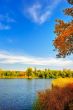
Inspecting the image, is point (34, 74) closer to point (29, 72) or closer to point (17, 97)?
point (29, 72)

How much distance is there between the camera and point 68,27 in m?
23.3

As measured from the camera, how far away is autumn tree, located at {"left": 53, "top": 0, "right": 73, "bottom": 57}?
23.0 meters

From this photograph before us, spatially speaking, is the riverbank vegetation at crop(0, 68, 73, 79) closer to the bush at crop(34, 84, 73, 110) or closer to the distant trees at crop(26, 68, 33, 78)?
the distant trees at crop(26, 68, 33, 78)

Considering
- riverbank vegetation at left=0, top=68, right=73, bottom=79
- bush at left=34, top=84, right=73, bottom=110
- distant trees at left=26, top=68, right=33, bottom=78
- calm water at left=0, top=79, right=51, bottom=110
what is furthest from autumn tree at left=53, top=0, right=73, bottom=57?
distant trees at left=26, top=68, right=33, bottom=78

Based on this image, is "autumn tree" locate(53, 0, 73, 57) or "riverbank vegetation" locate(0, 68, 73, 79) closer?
"autumn tree" locate(53, 0, 73, 57)

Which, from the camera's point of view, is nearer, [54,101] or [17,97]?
[54,101]

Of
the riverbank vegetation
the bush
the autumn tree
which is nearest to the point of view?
the bush

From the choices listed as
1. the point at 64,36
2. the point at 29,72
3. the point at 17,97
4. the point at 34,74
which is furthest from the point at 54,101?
the point at 34,74

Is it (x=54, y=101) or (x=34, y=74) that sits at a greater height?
(x=34, y=74)

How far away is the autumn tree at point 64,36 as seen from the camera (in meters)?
23.0

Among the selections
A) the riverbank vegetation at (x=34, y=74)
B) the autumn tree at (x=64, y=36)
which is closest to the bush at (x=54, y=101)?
the autumn tree at (x=64, y=36)

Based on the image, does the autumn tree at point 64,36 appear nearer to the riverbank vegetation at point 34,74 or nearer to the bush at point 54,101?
the bush at point 54,101

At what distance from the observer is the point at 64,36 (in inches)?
907

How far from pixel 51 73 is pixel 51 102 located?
160354 millimetres
